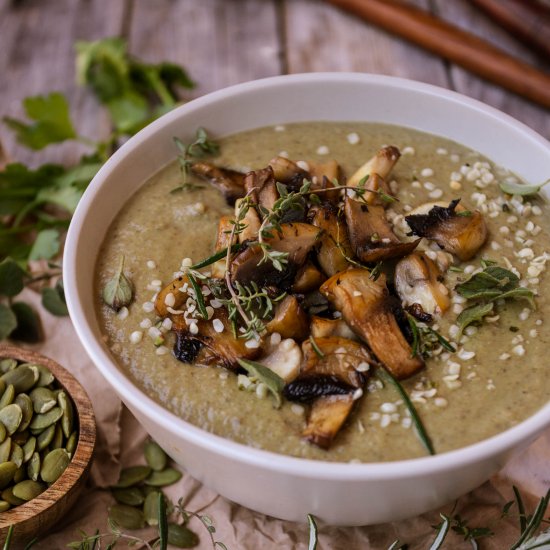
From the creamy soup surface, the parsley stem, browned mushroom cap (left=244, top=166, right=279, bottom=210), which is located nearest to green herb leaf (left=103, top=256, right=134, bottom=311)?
the creamy soup surface

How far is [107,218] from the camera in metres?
2.63

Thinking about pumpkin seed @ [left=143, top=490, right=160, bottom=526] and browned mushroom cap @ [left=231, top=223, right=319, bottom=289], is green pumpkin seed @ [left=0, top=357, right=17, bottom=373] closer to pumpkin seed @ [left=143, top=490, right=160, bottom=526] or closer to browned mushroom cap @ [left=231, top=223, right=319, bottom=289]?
pumpkin seed @ [left=143, top=490, right=160, bottom=526]

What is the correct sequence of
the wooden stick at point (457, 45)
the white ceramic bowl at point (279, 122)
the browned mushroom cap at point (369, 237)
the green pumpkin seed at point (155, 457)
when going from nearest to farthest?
1. the white ceramic bowl at point (279, 122)
2. the browned mushroom cap at point (369, 237)
3. the green pumpkin seed at point (155, 457)
4. the wooden stick at point (457, 45)

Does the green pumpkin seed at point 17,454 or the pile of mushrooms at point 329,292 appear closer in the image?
the pile of mushrooms at point 329,292

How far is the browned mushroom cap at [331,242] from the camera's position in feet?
7.72

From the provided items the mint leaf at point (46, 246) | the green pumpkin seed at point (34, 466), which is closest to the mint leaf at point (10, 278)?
the mint leaf at point (46, 246)

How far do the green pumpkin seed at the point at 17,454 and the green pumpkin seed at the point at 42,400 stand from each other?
0.41 ft

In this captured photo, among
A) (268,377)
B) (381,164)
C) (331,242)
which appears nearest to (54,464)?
(268,377)

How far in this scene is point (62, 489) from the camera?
7.91 ft

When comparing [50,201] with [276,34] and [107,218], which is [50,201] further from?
[276,34]

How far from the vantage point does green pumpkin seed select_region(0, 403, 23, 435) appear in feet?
8.25

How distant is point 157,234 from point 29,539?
994 millimetres

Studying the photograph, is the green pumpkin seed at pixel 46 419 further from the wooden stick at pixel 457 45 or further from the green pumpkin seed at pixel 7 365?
the wooden stick at pixel 457 45

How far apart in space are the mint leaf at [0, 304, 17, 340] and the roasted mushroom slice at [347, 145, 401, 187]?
1317mm
